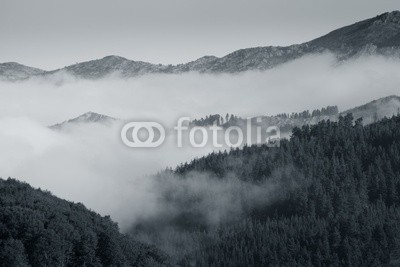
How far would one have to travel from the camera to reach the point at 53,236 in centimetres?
12488

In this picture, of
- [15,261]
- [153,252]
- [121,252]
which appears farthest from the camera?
[153,252]

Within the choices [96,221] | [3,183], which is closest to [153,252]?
[96,221]

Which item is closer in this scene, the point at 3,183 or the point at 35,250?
the point at 35,250

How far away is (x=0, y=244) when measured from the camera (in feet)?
392

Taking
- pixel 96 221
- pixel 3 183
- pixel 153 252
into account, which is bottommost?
pixel 153 252

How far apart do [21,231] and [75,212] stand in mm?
18506

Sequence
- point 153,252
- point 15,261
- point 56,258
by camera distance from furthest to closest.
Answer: point 153,252
point 56,258
point 15,261

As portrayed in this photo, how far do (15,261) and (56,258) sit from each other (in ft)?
31.1

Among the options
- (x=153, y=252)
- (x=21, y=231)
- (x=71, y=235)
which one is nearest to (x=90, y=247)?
(x=71, y=235)

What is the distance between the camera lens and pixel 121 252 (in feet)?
449

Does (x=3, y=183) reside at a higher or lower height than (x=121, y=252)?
higher

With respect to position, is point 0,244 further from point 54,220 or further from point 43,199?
point 43,199

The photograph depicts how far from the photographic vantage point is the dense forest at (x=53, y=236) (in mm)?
122188

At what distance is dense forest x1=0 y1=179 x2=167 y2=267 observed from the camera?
122 metres
